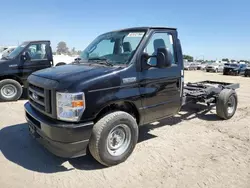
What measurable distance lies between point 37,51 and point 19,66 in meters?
0.92

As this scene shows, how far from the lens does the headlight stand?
3.15m

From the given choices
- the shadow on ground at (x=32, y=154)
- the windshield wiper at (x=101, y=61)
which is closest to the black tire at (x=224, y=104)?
the shadow on ground at (x=32, y=154)

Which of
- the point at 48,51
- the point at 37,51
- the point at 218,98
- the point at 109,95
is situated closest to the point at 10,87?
the point at 37,51

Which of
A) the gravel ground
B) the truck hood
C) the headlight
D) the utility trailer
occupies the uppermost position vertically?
the truck hood

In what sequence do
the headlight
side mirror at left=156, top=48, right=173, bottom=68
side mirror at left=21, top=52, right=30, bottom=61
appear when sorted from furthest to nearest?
side mirror at left=21, top=52, right=30, bottom=61
side mirror at left=156, top=48, right=173, bottom=68
the headlight

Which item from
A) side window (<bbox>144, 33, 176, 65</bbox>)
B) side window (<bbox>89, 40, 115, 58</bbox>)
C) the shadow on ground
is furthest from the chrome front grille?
side window (<bbox>144, 33, 176, 65</bbox>)

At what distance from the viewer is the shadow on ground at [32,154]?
3656 millimetres

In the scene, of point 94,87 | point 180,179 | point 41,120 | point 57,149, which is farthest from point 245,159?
point 41,120

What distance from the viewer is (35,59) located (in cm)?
855

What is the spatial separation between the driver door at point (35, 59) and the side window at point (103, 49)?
15.4 feet

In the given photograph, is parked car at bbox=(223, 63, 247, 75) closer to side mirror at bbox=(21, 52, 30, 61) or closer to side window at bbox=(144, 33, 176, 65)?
side mirror at bbox=(21, 52, 30, 61)

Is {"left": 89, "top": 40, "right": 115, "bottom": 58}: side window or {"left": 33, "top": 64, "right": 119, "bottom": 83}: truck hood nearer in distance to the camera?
{"left": 33, "top": 64, "right": 119, "bottom": 83}: truck hood

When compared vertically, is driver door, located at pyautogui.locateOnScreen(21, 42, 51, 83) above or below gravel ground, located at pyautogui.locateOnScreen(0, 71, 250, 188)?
above

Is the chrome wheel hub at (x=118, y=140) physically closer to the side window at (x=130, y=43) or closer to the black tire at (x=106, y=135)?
the black tire at (x=106, y=135)
